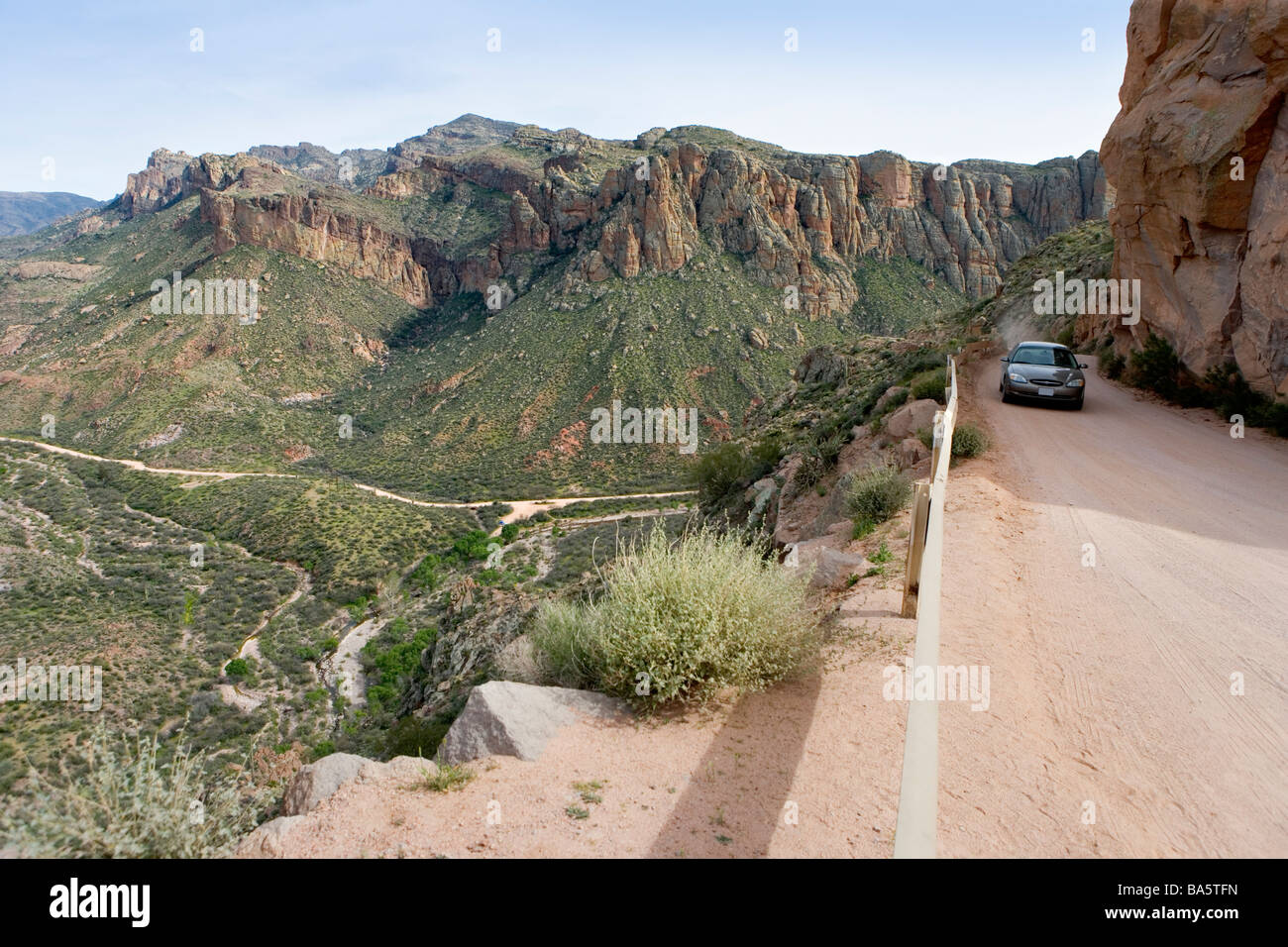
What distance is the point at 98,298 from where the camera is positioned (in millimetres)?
75250

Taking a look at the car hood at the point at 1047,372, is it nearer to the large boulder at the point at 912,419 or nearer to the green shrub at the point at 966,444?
the large boulder at the point at 912,419

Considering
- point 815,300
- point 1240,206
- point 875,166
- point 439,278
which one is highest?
point 875,166

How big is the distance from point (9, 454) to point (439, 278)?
55372 millimetres

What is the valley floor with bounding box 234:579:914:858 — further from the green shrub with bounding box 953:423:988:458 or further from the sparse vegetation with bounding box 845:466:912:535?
the green shrub with bounding box 953:423:988:458

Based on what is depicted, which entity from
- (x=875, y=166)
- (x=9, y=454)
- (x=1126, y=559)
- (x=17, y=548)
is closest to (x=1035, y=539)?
(x=1126, y=559)

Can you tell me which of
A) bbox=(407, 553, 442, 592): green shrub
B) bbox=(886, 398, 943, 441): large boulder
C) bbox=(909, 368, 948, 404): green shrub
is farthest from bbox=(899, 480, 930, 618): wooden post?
bbox=(407, 553, 442, 592): green shrub

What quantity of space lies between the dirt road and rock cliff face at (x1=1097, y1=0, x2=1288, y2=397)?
14.3 ft

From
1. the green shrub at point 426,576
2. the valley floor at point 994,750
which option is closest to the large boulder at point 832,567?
the valley floor at point 994,750

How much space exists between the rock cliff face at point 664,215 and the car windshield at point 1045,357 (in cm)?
5706

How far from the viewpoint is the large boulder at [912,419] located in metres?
12.2

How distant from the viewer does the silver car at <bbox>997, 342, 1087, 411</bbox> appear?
47.6ft

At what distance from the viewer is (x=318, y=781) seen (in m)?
4.17

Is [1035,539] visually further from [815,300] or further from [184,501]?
[815,300]

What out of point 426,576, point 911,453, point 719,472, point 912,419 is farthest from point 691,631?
point 426,576
